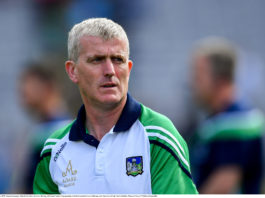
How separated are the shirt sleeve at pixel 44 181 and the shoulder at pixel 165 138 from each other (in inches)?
23.2

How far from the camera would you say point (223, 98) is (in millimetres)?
4398

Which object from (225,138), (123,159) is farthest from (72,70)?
(225,138)

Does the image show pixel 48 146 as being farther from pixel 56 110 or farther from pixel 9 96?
pixel 9 96

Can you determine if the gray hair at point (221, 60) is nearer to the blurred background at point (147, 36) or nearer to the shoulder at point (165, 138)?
the shoulder at point (165, 138)

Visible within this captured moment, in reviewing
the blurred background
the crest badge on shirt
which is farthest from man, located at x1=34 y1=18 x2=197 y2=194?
the blurred background

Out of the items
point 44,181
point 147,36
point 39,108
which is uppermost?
point 147,36

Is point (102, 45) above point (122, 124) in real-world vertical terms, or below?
above

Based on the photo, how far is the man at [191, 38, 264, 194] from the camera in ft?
13.8

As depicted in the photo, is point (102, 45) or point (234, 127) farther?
point (234, 127)

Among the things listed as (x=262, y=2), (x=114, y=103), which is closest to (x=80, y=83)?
(x=114, y=103)

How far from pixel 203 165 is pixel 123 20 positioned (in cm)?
805

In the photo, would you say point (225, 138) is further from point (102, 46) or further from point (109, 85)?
point (102, 46)

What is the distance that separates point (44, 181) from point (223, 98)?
2030mm

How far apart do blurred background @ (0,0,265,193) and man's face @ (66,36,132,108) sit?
26.7 feet
